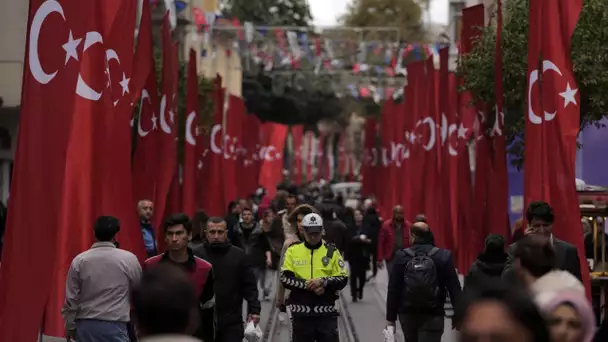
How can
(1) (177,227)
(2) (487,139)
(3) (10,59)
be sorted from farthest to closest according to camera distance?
(3) (10,59)
(2) (487,139)
(1) (177,227)

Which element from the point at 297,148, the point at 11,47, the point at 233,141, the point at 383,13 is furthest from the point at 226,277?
the point at 383,13

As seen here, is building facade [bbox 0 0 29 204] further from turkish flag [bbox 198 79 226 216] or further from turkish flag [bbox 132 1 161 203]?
turkish flag [bbox 132 1 161 203]

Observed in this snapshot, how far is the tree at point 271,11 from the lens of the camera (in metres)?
95.2

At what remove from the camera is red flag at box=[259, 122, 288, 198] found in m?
63.3

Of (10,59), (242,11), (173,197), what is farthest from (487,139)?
(242,11)

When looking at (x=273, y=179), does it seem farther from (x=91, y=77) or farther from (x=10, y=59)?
(x=91, y=77)

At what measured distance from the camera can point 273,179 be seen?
6538 centimetres

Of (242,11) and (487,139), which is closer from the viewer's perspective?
(487,139)

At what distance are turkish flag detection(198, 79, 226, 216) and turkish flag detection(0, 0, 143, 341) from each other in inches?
629

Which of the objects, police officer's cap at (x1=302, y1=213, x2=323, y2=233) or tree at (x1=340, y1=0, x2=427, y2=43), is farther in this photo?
tree at (x1=340, y1=0, x2=427, y2=43)

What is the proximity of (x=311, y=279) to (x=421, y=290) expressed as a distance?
97 centimetres

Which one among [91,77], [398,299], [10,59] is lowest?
[398,299]

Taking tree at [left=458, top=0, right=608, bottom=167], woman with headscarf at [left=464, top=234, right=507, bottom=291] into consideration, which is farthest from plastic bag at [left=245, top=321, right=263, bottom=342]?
tree at [left=458, top=0, right=608, bottom=167]

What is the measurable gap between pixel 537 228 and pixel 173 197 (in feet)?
43.7
